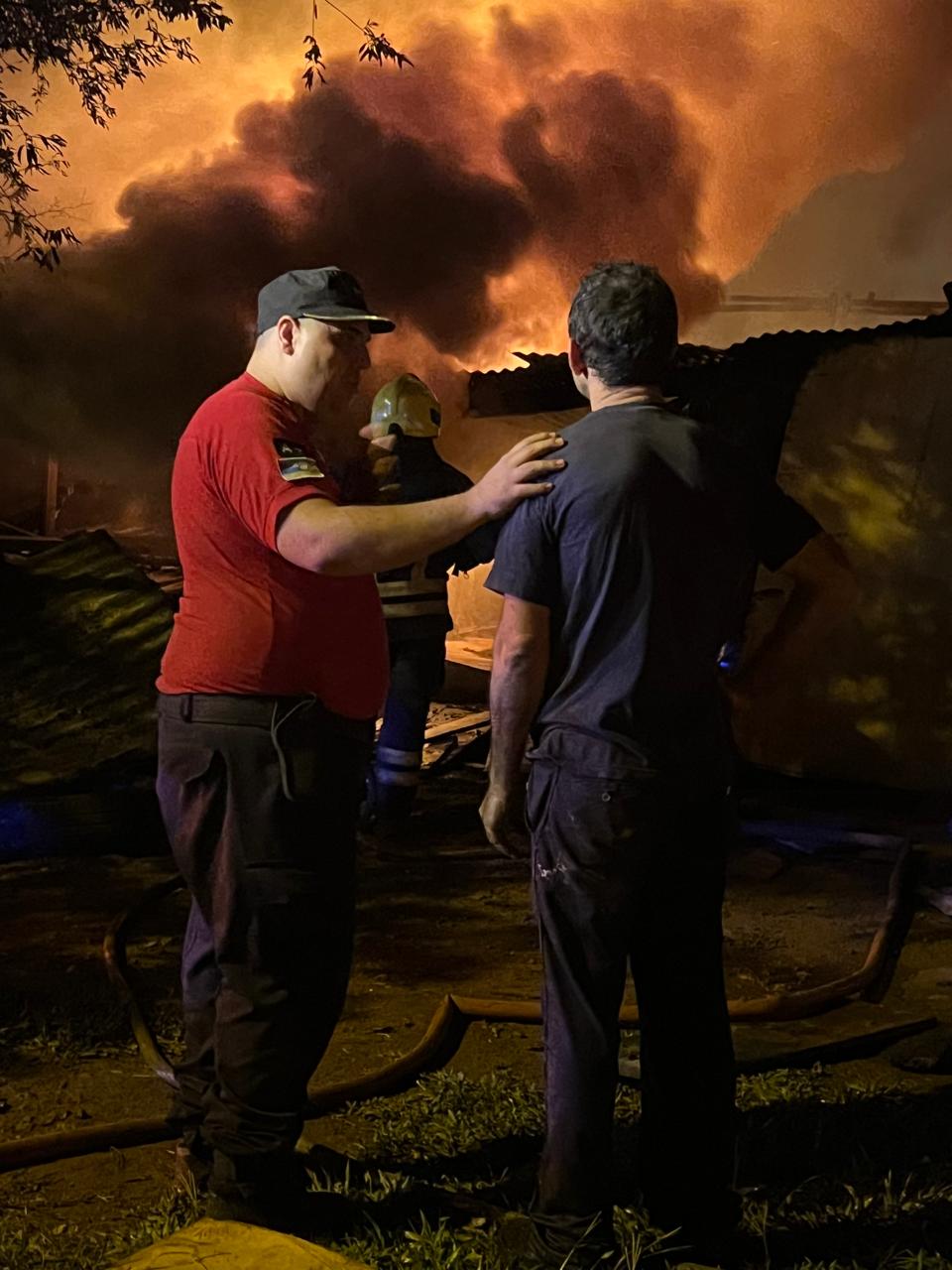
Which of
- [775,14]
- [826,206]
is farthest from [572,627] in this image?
[775,14]

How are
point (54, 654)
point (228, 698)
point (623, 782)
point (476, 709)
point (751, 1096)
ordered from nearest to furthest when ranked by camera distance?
1. point (623, 782)
2. point (228, 698)
3. point (751, 1096)
4. point (54, 654)
5. point (476, 709)

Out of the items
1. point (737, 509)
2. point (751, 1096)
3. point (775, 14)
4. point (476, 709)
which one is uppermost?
point (775, 14)

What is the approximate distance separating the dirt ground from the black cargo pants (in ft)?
2.36

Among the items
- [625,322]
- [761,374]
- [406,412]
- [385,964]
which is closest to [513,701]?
[625,322]

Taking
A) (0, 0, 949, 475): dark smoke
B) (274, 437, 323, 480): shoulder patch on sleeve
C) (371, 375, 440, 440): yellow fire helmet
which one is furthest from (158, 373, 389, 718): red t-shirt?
(0, 0, 949, 475): dark smoke

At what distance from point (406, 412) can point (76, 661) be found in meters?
2.45

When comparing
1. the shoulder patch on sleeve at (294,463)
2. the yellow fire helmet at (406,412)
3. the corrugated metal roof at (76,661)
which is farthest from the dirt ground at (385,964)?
the yellow fire helmet at (406,412)

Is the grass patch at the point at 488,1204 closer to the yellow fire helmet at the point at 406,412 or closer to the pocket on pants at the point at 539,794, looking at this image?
the pocket on pants at the point at 539,794

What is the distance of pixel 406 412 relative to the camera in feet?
24.2

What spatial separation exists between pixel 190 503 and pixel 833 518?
5921mm

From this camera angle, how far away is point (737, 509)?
2576 mm

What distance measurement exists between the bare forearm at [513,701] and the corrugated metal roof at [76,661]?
4.63 meters

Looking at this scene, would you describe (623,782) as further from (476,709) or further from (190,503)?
(476,709)

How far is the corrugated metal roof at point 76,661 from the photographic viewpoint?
6.75m
